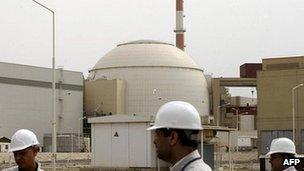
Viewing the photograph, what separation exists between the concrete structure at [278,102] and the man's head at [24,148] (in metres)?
69.3

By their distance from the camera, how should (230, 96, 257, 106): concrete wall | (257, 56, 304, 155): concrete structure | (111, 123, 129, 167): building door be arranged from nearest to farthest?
(111, 123, 129, 167): building door
(257, 56, 304, 155): concrete structure
(230, 96, 257, 106): concrete wall

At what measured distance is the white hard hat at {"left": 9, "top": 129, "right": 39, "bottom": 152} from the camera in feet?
20.3

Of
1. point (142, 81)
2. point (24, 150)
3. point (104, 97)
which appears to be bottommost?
point (24, 150)

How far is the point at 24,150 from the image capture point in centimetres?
616

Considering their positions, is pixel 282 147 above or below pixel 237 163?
above

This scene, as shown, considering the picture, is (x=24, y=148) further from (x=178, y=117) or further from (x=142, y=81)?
(x=142, y=81)

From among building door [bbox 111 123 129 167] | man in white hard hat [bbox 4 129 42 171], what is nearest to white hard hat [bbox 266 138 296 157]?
man in white hard hat [bbox 4 129 42 171]

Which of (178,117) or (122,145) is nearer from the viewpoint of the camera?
(178,117)

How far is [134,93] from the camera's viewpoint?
98.5 metres

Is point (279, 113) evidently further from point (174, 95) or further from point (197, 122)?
point (197, 122)

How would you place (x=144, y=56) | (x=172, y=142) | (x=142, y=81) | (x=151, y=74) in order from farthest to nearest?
(x=144, y=56) < (x=151, y=74) < (x=142, y=81) < (x=172, y=142)

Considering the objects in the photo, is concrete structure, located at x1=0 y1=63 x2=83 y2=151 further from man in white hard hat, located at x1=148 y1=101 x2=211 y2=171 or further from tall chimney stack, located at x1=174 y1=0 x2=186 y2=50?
man in white hard hat, located at x1=148 y1=101 x2=211 y2=171

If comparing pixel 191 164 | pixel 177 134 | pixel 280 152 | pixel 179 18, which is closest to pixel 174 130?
pixel 177 134

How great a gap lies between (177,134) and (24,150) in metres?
2.63
